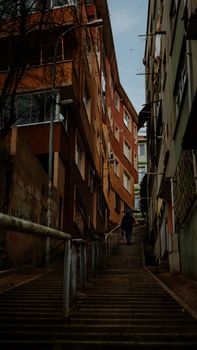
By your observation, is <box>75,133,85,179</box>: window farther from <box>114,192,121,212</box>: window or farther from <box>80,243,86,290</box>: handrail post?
<box>80,243,86,290</box>: handrail post

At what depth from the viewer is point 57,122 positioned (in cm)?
1605

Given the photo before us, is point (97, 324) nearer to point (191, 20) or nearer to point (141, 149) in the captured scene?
point (191, 20)

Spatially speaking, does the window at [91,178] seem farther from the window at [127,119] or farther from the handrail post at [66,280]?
the handrail post at [66,280]

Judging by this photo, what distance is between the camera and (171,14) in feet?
44.6

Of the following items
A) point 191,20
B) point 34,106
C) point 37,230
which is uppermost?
point 34,106

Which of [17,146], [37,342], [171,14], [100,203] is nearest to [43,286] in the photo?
[37,342]

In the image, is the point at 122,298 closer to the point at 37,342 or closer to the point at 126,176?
the point at 37,342

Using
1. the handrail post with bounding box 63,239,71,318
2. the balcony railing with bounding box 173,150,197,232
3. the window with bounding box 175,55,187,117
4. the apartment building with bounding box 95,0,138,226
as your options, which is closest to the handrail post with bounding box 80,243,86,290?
the handrail post with bounding box 63,239,71,318

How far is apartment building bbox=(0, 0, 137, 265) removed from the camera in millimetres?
10258

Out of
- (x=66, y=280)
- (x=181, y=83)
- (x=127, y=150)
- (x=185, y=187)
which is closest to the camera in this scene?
(x=66, y=280)

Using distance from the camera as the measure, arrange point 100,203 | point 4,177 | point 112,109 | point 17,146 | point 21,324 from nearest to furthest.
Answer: point 21,324 → point 4,177 → point 17,146 → point 100,203 → point 112,109

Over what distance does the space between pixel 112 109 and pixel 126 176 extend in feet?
23.7

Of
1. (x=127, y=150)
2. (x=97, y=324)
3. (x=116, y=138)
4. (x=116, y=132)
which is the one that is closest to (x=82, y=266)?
(x=97, y=324)

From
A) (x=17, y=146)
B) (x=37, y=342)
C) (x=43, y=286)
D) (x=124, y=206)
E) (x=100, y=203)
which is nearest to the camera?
(x=37, y=342)
